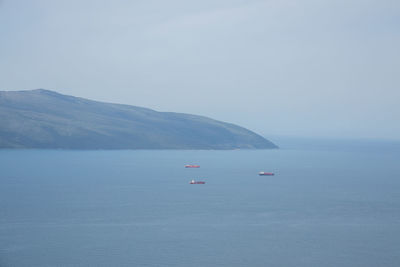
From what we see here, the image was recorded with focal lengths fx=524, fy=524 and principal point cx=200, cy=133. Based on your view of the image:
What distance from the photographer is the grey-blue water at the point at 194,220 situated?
42406 millimetres

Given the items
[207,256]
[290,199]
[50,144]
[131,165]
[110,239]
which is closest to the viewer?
[207,256]

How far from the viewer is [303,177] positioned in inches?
4200

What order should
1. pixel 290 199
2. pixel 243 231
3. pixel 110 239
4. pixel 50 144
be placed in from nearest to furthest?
pixel 110 239 < pixel 243 231 < pixel 290 199 < pixel 50 144

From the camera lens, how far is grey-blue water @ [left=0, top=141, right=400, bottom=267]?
139 feet

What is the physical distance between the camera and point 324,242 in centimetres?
4769

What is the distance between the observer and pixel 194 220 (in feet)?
186

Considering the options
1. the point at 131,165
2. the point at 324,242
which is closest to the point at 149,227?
the point at 324,242

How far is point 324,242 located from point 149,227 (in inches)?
675

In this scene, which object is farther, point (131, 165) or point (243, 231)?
point (131, 165)

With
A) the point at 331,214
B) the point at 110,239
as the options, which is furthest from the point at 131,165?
the point at 110,239

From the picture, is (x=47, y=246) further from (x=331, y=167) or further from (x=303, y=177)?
(x=331, y=167)

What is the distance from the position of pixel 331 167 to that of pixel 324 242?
88378 millimetres

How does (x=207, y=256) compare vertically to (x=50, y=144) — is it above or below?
below

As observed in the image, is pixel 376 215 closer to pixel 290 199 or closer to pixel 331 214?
pixel 331 214
